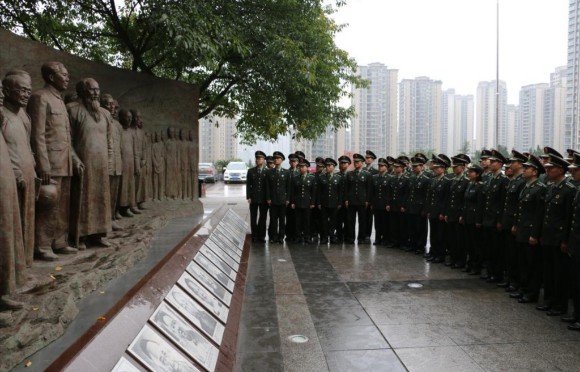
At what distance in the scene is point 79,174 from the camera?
14.0 ft

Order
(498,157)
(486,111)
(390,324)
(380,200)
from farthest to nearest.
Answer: (486,111) → (380,200) → (498,157) → (390,324)

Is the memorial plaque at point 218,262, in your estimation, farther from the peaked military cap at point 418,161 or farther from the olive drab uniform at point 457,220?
the peaked military cap at point 418,161

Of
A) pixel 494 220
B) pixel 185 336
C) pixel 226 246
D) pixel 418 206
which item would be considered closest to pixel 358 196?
pixel 418 206

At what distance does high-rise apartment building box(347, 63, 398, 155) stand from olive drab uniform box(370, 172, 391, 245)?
1892 centimetres

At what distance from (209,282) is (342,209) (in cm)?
473

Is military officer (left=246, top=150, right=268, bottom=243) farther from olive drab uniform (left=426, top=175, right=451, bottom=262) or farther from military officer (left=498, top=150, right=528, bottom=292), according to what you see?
military officer (left=498, top=150, right=528, bottom=292)

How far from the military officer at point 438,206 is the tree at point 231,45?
3.05 m

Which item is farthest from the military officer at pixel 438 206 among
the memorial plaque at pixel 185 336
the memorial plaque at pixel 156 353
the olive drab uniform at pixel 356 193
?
the memorial plaque at pixel 156 353

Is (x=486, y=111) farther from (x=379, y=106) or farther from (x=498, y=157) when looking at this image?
(x=498, y=157)

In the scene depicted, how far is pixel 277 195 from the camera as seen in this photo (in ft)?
25.8

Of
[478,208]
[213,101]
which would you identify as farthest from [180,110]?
[478,208]

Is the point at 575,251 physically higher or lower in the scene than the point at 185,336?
higher

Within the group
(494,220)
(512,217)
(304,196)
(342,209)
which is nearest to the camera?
(512,217)

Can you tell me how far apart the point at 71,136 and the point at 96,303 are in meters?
2.09
